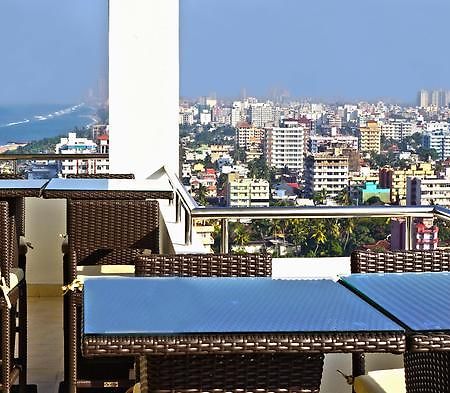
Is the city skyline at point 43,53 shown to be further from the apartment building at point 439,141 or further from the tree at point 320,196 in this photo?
the apartment building at point 439,141

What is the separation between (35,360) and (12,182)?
0.90m

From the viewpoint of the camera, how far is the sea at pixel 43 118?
8.57 m

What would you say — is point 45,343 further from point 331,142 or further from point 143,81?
point 331,142

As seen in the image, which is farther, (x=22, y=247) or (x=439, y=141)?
(x=439, y=141)

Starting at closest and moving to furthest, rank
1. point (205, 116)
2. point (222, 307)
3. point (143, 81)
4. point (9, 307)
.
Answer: point (222, 307)
point (9, 307)
point (143, 81)
point (205, 116)

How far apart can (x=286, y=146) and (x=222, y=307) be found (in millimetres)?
6681

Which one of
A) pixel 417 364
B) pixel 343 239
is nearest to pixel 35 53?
pixel 343 239

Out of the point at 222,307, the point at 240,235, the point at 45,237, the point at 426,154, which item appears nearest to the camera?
the point at 222,307

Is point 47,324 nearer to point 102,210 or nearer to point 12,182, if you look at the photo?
point 12,182

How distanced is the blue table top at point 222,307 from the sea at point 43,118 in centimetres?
614

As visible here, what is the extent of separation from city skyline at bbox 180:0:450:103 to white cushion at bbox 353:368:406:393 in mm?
5373

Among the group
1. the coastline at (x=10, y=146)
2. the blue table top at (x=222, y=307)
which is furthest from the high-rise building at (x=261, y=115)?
the blue table top at (x=222, y=307)

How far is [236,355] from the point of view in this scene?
205cm

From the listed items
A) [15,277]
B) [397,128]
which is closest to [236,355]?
[15,277]
